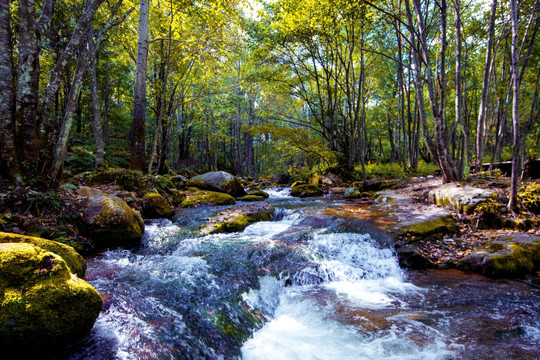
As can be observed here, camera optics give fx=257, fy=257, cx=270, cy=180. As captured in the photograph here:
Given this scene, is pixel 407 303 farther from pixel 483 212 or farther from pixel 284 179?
pixel 284 179

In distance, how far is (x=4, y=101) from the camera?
4.84 meters

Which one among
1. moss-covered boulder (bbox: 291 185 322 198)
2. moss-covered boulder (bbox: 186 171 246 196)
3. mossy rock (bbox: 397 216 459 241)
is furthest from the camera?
moss-covered boulder (bbox: 291 185 322 198)

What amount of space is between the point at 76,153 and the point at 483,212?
1571 centimetres

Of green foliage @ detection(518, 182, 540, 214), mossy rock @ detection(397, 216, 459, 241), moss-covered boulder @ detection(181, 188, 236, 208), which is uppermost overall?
green foliage @ detection(518, 182, 540, 214)

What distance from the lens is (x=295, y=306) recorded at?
3.91 m

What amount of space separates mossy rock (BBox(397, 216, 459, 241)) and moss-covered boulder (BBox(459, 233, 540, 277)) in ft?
2.93

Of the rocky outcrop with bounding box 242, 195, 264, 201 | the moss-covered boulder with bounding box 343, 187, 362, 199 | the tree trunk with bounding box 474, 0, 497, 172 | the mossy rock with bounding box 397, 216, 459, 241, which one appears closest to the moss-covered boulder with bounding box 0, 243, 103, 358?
the mossy rock with bounding box 397, 216, 459, 241

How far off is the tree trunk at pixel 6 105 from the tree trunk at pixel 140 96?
4416 millimetres

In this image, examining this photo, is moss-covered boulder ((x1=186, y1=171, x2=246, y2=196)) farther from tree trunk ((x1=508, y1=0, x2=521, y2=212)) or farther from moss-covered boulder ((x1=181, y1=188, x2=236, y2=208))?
tree trunk ((x1=508, y1=0, x2=521, y2=212))

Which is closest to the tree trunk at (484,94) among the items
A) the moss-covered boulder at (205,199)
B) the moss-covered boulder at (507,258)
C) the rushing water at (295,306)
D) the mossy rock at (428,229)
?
the mossy rock at (428,229)

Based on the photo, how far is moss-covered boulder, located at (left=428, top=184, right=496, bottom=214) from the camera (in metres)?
6.03

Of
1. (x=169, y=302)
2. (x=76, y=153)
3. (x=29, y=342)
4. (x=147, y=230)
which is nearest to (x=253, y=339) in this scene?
(x=169, y=302)

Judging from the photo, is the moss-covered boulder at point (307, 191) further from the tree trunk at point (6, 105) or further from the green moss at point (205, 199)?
the tree trunk at point (6, 105)

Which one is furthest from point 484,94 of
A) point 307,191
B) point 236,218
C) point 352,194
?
point 236,218
